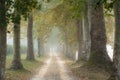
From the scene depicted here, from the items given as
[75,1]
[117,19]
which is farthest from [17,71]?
[117,19]

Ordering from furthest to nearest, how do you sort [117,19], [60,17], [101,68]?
[60,17], [101,68], [117,19]

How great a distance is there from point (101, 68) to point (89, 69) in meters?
0.94

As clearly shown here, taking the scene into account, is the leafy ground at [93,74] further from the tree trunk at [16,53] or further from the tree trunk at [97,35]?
the tree trunk at [16,53]

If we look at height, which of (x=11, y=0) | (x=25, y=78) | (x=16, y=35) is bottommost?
(x=25, y=78)

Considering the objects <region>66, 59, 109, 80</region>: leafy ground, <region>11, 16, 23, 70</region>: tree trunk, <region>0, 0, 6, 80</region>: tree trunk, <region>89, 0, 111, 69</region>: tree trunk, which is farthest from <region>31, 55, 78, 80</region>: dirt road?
<region>0, 0, 6, 80</region>: tree trunk

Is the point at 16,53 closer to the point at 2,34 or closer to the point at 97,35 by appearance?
the point at 97,35

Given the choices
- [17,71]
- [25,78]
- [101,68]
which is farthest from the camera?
[17,71]

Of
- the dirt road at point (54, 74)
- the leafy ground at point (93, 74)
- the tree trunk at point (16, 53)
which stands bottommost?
the dirt road at point (54, 74)

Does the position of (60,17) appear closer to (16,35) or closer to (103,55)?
(16,35)

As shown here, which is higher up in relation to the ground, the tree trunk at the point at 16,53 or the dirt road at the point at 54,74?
the tree trunk at the point at 16,53

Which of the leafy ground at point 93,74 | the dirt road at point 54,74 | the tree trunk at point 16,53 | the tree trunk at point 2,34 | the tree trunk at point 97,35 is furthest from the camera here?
the tree trunk at point 16,53

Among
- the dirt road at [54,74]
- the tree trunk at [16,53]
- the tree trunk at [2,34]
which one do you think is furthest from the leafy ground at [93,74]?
the tree trunk at [2,34]

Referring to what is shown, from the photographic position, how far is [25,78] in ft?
76.8

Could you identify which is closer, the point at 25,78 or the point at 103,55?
the point at 25,78
